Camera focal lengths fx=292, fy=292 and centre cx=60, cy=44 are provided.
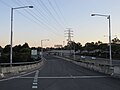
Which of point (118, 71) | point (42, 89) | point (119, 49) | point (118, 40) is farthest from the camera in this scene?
point (118, 40)

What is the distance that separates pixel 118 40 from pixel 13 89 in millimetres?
177890

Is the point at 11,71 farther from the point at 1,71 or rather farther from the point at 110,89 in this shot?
the point at 110,89

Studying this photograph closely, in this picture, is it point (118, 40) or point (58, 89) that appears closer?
point (58, 89)

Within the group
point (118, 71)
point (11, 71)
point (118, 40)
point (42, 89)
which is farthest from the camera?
point (118, 40)

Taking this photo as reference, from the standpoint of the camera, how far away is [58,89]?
15773mm

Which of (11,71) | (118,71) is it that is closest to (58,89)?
(118,71)

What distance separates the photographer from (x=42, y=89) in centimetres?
1575

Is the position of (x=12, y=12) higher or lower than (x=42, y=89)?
higher

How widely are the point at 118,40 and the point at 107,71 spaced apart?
158439 mm

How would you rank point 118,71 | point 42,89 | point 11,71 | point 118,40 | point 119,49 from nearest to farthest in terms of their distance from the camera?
point 42,89 → point 118,71 → point 11,71 → point 119,49 → point 118,40

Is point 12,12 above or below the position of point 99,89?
above

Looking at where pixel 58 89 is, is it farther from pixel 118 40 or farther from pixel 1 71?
pixel 118 40

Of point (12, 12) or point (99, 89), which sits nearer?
point (99, 89)

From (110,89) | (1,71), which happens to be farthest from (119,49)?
(110,89)
